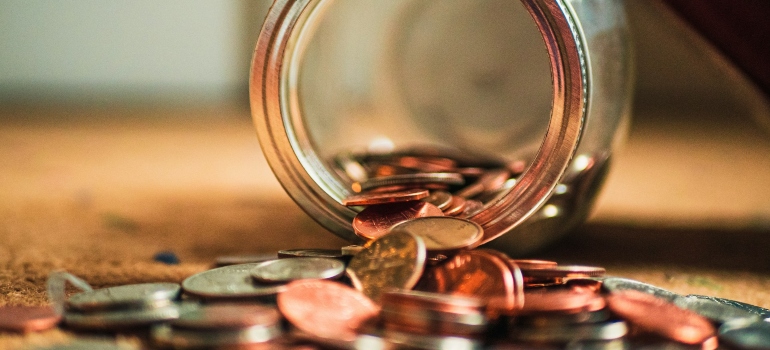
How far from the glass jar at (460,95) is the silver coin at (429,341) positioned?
0.26 meters

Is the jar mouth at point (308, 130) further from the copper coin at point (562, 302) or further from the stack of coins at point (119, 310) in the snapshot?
the stack of coins at point (119, 310)

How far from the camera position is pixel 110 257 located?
1.09 metres

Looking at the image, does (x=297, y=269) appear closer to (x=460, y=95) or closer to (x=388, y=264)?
(x=388, y=264)

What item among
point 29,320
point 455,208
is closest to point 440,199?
point 455,208

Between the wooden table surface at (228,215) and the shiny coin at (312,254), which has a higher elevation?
the wooden table surface at (228,215)

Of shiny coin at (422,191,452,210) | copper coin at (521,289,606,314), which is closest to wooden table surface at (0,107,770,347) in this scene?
shiny coin at (422,191,452,210)

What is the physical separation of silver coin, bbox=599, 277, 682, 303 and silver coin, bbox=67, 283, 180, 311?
485 mm

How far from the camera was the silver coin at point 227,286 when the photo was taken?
73 cm

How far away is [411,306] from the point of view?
64 cm

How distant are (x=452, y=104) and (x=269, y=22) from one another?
79 centimetres

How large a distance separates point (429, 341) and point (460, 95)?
3.56 feet

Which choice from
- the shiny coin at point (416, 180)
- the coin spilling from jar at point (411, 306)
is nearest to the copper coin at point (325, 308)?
the coin spilling from jar at point (411, 306)

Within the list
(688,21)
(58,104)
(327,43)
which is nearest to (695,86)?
(327,43)

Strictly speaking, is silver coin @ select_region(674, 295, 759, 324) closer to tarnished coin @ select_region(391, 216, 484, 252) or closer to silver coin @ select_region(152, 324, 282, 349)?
tarnished coin @ select_region(391, 216, 484, 252)
